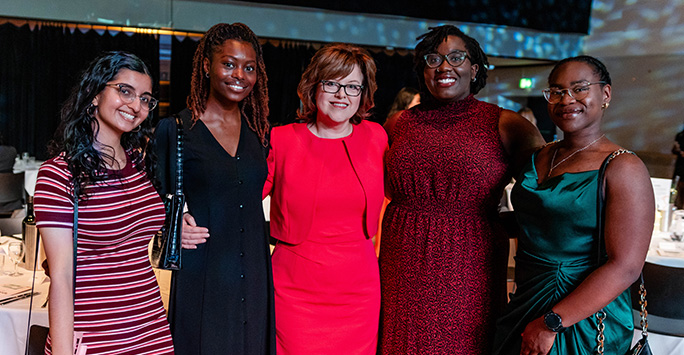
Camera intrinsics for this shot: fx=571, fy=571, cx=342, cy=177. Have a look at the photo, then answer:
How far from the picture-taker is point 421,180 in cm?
221

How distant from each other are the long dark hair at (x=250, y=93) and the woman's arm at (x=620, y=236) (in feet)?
3.98

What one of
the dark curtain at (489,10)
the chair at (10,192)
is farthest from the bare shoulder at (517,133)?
the dark curtain at (489,10)

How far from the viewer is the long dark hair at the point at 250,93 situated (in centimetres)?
203

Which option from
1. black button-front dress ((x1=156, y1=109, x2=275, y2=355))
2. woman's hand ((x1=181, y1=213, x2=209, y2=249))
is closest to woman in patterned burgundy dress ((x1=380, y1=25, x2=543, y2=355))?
black button-front dress ((x1=156, y1=109, x2=275, y2=355))

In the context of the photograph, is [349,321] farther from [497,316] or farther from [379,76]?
[379,76]

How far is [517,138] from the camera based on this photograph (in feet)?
7.19

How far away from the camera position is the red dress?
7.27 ft

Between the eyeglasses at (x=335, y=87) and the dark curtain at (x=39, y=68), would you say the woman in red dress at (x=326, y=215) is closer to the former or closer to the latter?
the eyeglasses at (x=335, y=87)

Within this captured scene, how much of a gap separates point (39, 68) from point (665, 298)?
687cm

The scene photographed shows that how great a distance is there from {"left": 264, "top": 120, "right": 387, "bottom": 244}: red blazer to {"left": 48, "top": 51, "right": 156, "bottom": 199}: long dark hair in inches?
23.6

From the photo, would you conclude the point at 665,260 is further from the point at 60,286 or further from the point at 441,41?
the point at 60,286

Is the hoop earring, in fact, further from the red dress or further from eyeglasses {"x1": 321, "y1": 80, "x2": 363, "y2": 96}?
eyeglasses {"x1": 321, "y1": 80, "x2": 363, "y2": 96}

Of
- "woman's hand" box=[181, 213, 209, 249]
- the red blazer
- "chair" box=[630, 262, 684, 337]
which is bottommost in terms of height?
"chair" box=[630, 262, 684, 337]

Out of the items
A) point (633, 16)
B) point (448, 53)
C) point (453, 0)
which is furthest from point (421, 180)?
point (633, 16)
